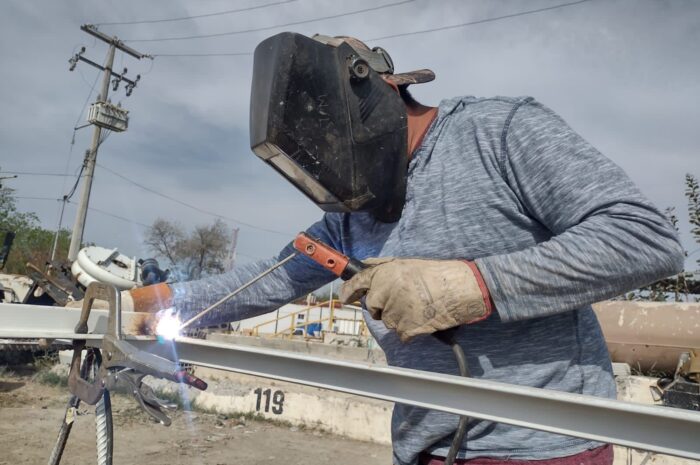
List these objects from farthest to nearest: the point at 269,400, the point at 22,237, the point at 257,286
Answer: the point at 22,237 → the point at 269,400 → the point at 257,286

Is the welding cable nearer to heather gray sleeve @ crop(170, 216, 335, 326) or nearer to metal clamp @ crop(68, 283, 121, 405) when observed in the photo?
heather gray sleeve @ crop(170, 216, 335, 326)

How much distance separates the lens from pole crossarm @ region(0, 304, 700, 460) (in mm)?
833

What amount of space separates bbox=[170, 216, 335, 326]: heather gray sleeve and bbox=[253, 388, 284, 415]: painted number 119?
17.3 feet

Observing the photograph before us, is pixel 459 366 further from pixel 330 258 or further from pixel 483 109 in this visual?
pixel 483 109

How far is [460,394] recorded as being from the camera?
0.99m

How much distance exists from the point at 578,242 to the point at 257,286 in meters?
1.16

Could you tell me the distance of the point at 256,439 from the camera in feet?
20.2

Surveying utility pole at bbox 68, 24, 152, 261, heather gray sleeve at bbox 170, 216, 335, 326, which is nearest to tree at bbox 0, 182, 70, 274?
utility pole at bbox 68, 24, 152, 261

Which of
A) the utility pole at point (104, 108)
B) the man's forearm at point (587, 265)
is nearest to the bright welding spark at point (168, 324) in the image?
the man's forearm at point (587, 265)

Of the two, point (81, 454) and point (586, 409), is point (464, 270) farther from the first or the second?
point (81, 454)

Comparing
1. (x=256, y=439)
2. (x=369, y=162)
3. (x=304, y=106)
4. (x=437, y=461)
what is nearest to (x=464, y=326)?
(x=437, y=461)

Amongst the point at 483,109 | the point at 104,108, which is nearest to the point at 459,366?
the point at 483,109

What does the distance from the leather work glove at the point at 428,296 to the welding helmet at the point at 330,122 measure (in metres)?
0.34

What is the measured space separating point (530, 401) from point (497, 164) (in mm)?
545
